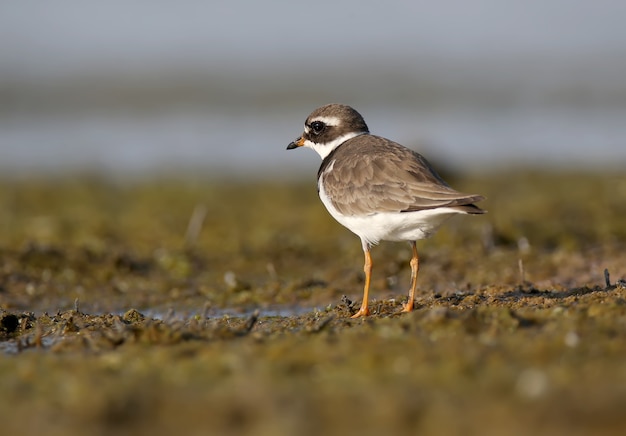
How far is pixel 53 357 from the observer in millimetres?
5789

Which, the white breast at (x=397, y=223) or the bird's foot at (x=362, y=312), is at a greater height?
the white breast at (x=397, y=223)

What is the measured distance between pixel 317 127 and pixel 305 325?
2850 millimetres

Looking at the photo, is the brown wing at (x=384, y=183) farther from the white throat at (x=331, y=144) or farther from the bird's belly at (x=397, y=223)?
the white throat at (x=331, y=144)

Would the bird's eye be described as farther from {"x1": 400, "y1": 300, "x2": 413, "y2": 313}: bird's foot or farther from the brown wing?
{"x1": 400, "y1": 300, "x2": 413, "y2": 313}: bird's foot

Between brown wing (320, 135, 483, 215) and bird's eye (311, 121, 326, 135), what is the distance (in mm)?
812

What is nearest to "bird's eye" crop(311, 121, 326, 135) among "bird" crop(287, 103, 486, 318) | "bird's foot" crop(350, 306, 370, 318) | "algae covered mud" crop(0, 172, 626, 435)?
"bird" crop(287, 103, 486, 318)

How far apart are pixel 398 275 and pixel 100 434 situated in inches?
266

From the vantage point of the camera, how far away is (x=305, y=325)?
7070 mm

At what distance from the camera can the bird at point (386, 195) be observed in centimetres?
734

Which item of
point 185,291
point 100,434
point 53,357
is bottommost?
point 100,434

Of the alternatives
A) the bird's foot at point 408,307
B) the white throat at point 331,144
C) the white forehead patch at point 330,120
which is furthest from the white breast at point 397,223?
the white forehead patch at point 330,120

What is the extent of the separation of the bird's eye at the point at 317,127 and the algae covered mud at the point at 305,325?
68.3 inches

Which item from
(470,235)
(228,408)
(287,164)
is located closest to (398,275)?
(470,235)

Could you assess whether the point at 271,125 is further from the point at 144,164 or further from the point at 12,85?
the point at 12,85
